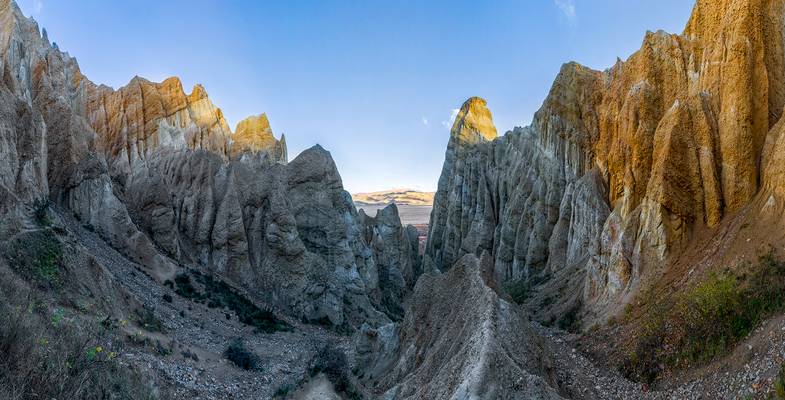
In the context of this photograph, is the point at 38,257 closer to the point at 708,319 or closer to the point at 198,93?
the point at 708,319

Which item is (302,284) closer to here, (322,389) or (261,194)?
(261,194)

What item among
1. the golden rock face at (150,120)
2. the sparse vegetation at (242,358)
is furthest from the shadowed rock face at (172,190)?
the sparse vegetation at (242,358)

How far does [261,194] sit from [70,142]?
1493 centimetres

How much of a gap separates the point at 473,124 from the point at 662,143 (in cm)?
6187

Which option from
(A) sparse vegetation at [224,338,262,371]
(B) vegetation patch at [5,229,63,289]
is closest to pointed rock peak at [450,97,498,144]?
(A) sparse vegetation at [224,338,262,371]

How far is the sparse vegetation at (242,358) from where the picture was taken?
26438 mm

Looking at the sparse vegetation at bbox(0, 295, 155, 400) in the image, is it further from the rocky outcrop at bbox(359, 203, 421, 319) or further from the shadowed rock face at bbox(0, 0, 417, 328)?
the rocky outcrop at bbox(359, 203, 421, 319)

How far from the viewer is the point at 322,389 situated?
70.3ft

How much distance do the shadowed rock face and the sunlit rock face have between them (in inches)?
789

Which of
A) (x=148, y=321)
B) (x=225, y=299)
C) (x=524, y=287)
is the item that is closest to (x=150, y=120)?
(x=225, y=299)

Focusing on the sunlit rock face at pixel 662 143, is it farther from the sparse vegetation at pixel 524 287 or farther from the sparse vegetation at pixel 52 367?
the sparse vegetation at pixel 52 367

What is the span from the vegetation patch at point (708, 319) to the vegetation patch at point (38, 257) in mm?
23533

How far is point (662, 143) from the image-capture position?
2964 cm

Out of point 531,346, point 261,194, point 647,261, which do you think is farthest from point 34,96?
point 647,261
